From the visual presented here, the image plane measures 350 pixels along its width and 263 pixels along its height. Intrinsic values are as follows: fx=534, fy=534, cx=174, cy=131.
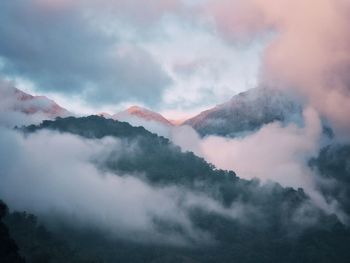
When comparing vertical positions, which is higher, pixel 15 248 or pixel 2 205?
pixel 2 205

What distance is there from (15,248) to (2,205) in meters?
15.9

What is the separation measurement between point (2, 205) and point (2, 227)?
361 inches

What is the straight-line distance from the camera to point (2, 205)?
180m

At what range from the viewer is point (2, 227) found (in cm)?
17312

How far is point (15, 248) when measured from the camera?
173 meters

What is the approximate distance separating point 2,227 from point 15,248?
8.00 meters
